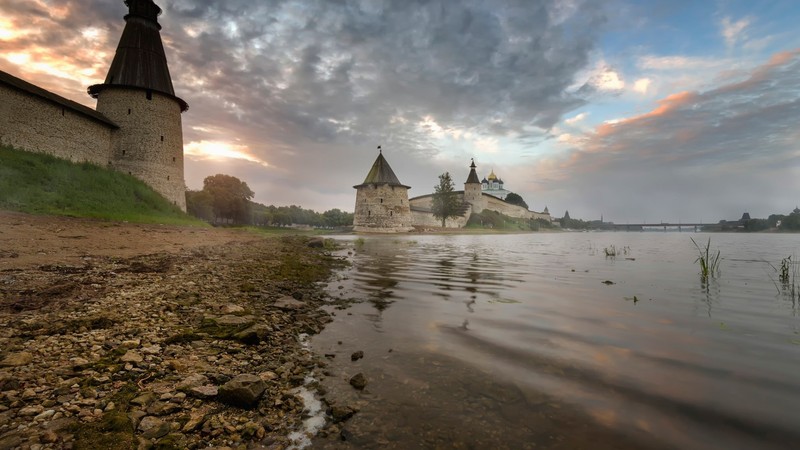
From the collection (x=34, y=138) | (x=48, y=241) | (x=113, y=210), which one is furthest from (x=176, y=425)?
(x=34, y=138)

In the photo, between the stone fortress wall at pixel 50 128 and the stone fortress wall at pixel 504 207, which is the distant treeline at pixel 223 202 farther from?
the stone fortress wall at pixel 504 207

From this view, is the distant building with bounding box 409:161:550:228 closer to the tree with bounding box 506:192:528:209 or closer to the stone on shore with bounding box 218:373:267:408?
the tree with bounding box 506:192:528:209

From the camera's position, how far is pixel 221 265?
8727 millimetres

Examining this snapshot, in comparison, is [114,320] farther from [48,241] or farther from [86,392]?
[48,241]

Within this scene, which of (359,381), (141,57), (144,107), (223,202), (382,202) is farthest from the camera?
(382,202)

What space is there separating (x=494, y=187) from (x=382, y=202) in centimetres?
8974

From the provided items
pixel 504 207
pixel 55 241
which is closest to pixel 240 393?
pixel 55 241

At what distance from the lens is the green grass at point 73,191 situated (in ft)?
50.3

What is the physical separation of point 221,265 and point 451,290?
19.0ft

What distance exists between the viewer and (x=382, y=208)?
57.1 meters

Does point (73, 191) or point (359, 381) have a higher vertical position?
point (73, 191)

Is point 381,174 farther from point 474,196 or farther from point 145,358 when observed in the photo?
point 145,358

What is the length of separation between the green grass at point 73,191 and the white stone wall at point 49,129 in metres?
0.91

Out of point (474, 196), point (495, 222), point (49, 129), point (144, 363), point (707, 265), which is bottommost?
point (144, 363)
